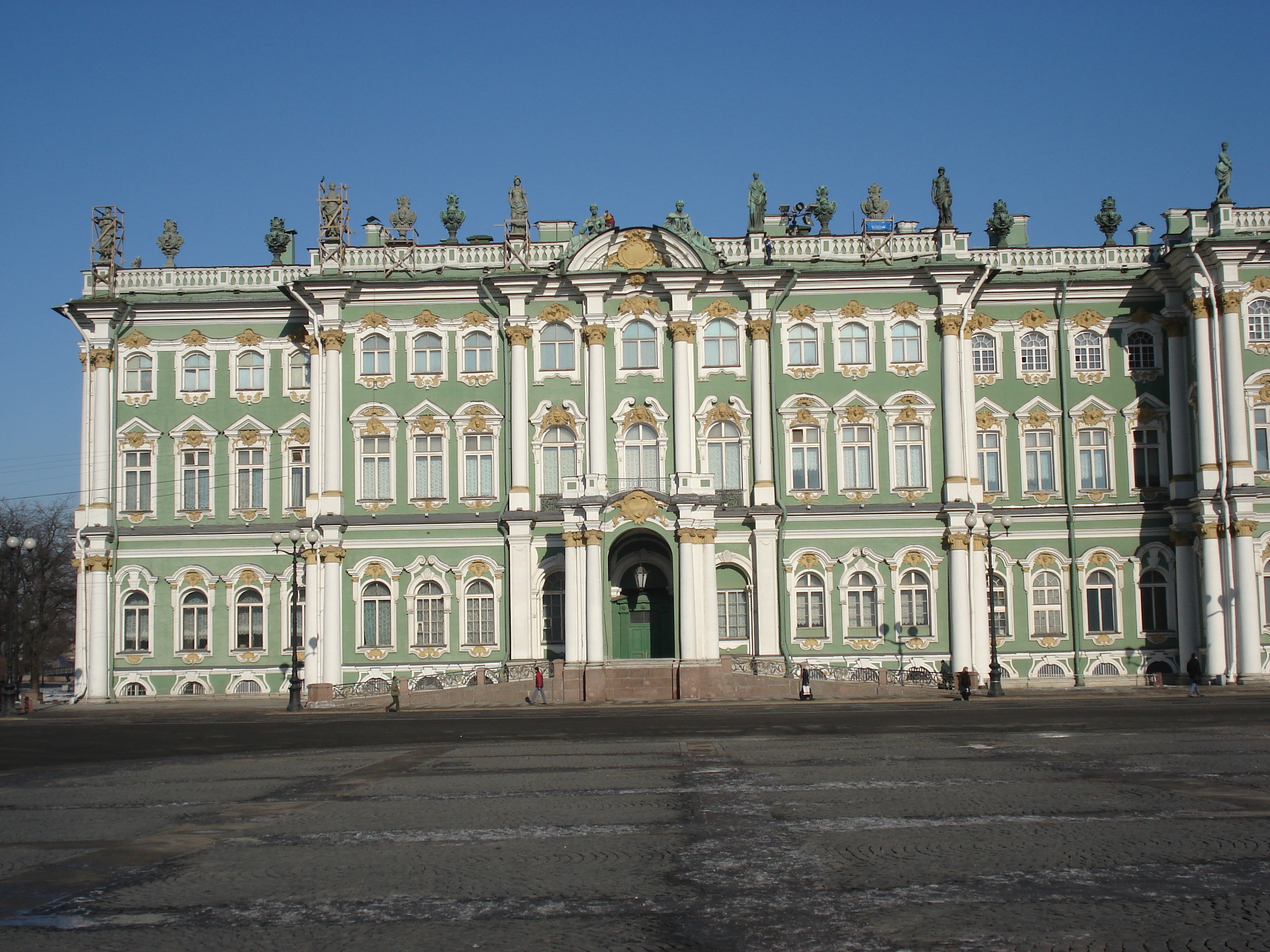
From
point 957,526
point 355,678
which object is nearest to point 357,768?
point 355,678

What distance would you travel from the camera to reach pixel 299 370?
52.5 meters

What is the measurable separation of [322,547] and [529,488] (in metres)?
8.14

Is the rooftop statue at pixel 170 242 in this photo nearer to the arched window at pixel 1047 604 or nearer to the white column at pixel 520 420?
the white column at pixel 520 420

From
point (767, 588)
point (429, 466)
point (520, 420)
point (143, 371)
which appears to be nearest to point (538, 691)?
point (767, 588)

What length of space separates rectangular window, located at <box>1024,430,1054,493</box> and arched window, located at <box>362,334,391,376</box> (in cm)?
2554

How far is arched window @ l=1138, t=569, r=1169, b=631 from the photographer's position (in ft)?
166

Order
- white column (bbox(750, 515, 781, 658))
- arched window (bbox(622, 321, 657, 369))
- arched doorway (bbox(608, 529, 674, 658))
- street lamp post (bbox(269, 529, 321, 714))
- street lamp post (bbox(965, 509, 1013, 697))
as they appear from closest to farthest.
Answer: street lamp post (bbox(965, 509, 1013, 697))
street lamp post (bbox(269, 529, 321, 714))
white column (bbox(750, 515, 781, 658))
arched doorway (bbox(608, 529, 674, 658))
arched window (bbox(622, 321, 657, 369))

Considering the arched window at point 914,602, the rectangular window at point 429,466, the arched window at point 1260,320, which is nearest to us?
the arched window at point 1260,320

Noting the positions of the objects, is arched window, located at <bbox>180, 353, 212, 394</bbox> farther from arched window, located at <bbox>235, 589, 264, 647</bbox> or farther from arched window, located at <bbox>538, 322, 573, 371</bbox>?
arched window, located at <bbox>538, 322, 573, 371</bbox>

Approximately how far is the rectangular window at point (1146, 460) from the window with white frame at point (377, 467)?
96.4 ft

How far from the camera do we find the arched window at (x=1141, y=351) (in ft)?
170

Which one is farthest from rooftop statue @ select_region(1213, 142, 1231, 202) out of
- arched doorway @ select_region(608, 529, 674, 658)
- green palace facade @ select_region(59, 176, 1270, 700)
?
Answer: arched doorway @ select_region(608, 529, 674, 658)

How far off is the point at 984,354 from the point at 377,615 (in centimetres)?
2612

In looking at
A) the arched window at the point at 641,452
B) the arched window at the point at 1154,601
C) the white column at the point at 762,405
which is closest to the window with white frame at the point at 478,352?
the arched window at the point at 641,452
